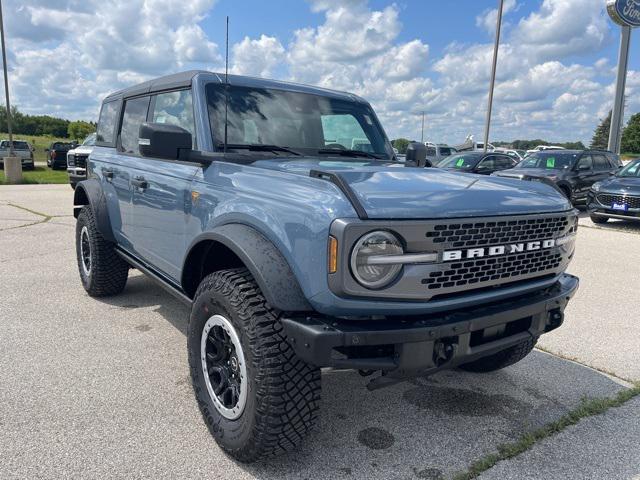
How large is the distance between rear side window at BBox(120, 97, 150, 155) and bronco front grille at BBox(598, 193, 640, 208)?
1038cm

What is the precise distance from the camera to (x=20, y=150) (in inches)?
1038

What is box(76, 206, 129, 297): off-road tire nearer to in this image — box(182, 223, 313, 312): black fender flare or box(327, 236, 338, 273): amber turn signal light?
box(182, 223, 313, 312): black fender flare

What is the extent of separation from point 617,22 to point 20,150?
2781 cm

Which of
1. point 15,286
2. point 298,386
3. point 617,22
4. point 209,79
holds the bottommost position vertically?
point 15,286

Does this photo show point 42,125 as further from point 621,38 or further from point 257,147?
point 257,147

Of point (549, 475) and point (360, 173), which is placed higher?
point (360, 173)

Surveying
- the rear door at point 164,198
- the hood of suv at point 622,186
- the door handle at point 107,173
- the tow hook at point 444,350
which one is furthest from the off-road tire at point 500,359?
the hood of suv at point 622,186

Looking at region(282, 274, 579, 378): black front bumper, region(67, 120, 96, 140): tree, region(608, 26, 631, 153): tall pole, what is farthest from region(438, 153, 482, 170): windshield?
region(67, 120, 96, 140): tree

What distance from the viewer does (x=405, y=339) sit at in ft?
7.10

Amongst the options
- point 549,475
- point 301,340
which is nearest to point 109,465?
point 301,340

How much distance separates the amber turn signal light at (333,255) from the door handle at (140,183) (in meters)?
2.10

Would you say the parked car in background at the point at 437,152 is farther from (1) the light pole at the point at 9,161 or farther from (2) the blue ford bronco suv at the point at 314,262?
(2) the blue ford bronco suv at the point at 314,262

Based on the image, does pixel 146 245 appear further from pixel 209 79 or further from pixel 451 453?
pixel 451 453

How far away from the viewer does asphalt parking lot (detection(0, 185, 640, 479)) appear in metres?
2.54
